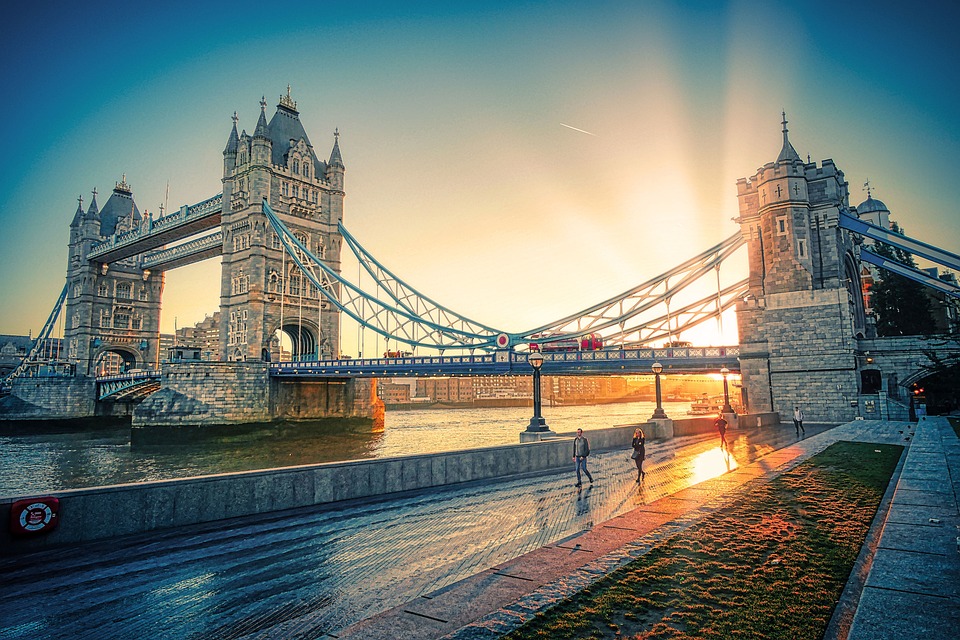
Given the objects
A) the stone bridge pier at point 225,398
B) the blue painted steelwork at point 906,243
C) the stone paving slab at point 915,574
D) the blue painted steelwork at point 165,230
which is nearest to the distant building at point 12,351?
the blue painted steelwork at point 165,230

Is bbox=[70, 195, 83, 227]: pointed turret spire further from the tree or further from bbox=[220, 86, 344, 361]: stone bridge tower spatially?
the tree

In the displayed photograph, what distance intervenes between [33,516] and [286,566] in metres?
3.35

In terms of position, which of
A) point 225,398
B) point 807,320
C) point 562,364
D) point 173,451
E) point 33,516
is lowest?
point 173,451

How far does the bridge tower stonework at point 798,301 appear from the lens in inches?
1289

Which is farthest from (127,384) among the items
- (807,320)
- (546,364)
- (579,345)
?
(807,320)

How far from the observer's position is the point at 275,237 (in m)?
54.3

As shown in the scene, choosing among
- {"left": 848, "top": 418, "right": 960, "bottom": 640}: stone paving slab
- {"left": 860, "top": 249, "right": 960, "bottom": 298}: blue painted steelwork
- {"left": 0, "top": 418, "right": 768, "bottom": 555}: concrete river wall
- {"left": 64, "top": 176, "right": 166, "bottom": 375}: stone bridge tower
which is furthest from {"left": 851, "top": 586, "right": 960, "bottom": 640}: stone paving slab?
{"left": 64, "top": 176, "right": 166, "bottom": 375}: stone bridge tower

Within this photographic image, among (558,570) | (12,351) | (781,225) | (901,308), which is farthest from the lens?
(12,351)

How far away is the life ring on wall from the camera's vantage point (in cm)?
679

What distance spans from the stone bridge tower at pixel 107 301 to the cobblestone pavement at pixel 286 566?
69.2 metres

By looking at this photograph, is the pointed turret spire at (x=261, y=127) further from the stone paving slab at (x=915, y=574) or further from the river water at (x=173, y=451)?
the stone paving slab at (x=915, y=574)

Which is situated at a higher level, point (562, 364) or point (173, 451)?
point (562, 364)

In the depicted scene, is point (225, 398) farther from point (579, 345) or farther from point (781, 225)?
point (781, 225)

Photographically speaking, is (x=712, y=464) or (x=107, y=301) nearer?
(x=712, y=464)
